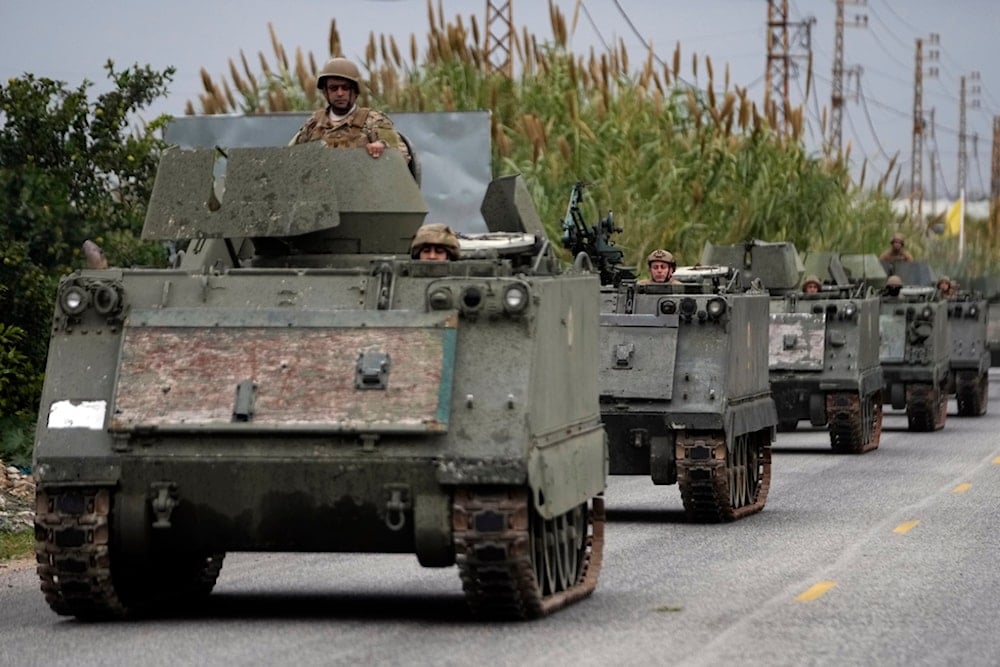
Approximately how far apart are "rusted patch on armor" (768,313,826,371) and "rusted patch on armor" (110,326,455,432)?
52.7 feet

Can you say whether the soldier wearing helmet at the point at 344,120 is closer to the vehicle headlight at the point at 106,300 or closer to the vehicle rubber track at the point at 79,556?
the vehicle headlight at the point at 106,300

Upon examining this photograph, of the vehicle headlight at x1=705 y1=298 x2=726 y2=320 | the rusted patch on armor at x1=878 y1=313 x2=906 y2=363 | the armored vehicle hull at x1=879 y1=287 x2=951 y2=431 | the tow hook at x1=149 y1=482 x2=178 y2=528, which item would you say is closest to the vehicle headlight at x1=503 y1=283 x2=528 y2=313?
the tow hook at x1=149 y1=482 x2=178 y2=528

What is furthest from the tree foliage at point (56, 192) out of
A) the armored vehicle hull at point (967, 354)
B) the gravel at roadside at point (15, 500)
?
the armored vehicle hull at point (967, 354)

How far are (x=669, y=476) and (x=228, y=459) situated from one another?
7739mm

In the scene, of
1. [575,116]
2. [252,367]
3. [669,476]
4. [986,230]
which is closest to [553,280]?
[252,367]

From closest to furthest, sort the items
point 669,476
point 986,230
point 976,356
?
point 669,476
point 976,356
point 986,230

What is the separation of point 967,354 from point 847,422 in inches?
379

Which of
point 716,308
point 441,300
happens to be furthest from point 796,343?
point 441,300

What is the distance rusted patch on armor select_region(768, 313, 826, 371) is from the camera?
2777 cm

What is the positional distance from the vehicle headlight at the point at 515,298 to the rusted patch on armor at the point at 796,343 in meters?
15.9

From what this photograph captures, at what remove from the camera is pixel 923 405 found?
108ft

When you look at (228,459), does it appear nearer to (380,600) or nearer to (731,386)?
(380,600)

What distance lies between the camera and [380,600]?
13516 millimetres

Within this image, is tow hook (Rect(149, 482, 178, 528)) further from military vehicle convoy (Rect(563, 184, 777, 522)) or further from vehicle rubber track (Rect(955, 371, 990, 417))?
vehicle rubber track (Rect(955, 371, 990, 417))
